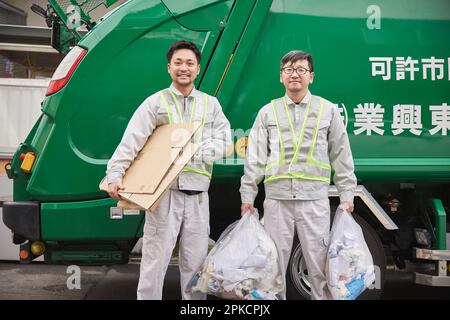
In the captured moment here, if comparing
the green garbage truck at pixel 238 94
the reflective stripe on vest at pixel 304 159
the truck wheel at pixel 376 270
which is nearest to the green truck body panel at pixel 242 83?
the green garbage truck at pixel 238 94

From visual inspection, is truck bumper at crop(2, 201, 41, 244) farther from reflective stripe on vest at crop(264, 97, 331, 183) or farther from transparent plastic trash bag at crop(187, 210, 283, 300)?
reflective stripe on vest at crop(264, 97, 331, 183)

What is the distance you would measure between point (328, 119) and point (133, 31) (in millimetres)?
1342

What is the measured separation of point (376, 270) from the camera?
3.54 m

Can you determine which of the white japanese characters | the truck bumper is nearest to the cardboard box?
the truck bumper

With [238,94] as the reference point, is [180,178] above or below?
below

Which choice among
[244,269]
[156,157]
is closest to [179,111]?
[156,157]

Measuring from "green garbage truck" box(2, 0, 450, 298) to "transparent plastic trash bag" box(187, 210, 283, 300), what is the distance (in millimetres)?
642

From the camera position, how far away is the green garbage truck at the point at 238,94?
3348 millimetres

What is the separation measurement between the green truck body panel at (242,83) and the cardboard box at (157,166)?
1.93 feet

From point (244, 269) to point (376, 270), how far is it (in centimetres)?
116

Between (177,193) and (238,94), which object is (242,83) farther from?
(177,193)

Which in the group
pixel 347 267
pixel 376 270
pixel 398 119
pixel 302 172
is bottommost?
pixel 376 270

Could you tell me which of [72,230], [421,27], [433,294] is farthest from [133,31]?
[433,294]
